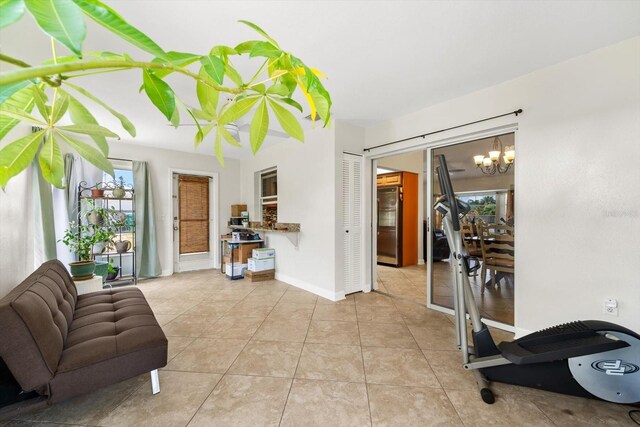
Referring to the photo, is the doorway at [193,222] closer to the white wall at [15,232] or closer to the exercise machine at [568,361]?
the white wall at [15,232]

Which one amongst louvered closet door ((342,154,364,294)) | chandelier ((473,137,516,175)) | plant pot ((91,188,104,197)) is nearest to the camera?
chandelier ((473,137,516,175))

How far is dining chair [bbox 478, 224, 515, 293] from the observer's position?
296 centimetres

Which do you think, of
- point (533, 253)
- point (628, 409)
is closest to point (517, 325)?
point (533, 253)

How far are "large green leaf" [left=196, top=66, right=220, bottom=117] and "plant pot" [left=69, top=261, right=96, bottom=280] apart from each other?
3717mm

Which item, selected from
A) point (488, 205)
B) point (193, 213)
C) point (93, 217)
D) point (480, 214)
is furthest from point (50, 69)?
point (193, 213)

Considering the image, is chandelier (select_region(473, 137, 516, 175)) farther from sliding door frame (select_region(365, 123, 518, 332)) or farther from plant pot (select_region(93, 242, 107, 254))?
plant pot (select_region(93, 242, 107, 254))

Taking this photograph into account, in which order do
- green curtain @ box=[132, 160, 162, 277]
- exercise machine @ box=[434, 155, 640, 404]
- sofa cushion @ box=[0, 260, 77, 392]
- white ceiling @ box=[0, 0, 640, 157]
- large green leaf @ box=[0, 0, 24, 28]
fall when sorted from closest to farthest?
large green leaf @ box=[0, 0, 24, 28] → sofa cushion @ box=[0, 260, 77, 392] → exercise machine @ box=[434, 155, 640, 404] → white ceiling @ box=[0, 0, 640, 157] → green curtain @ box=[132, 160, 162, 277]

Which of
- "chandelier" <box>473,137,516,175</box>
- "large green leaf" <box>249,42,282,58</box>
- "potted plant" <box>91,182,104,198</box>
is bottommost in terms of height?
"large green leaf" <box>249,42,282,58</box>

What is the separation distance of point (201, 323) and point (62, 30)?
10.3ft

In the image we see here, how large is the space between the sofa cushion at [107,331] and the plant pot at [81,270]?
Result: 89 cm

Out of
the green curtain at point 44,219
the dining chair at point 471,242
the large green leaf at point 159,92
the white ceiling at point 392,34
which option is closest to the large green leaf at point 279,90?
the large green leaf at point 159,92

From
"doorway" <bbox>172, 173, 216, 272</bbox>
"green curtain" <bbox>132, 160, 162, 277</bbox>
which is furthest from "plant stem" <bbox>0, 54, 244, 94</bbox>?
"doorway" <bbox>172, 173, 216, 272</bbox>

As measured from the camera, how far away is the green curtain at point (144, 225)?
4.70 meters

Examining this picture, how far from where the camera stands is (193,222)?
5.56 meters
